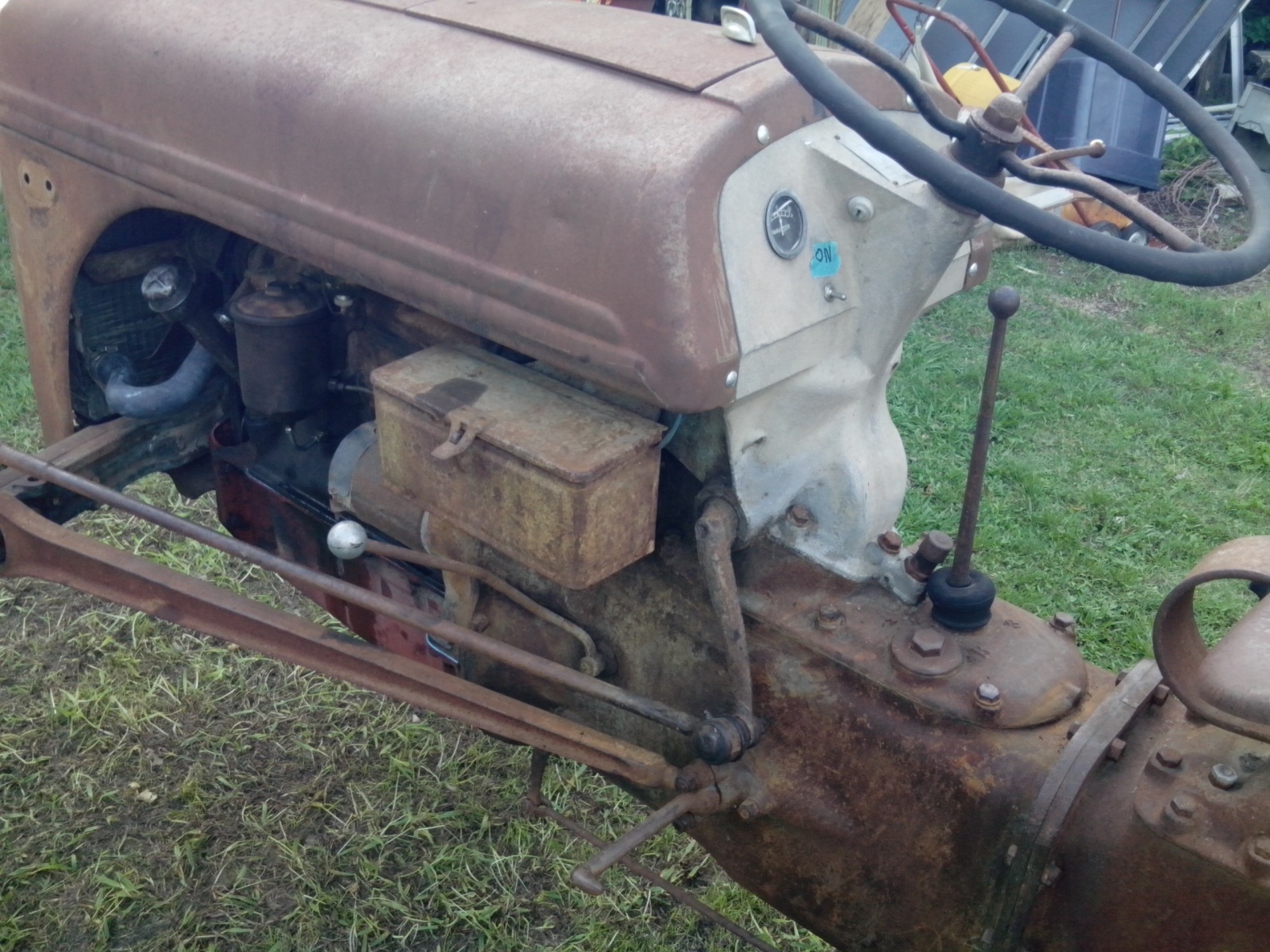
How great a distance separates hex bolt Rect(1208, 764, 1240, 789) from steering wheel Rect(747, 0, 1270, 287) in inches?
20.3

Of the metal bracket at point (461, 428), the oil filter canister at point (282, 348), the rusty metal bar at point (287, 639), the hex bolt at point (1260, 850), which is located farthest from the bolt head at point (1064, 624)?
the oil filter canister at point (282, 348)

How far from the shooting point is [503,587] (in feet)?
5.46

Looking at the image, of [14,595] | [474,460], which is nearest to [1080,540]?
[474,460]

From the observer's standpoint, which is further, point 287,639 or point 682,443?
point 287,639

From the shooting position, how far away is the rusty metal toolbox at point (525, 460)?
1.34m

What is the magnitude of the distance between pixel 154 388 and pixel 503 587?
82 centimetres

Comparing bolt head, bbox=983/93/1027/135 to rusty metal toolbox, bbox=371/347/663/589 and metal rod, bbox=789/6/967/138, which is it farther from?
rusty metal toolbox, bbox=371/347/663/589

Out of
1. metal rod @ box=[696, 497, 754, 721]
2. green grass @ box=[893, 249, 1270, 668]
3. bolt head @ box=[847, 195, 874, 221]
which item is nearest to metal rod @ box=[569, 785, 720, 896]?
metal rod @ box=[696, 497, 754, 721]

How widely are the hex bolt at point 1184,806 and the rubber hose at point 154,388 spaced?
1.69 metres

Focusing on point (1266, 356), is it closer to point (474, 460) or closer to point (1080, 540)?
point (1080, 540)

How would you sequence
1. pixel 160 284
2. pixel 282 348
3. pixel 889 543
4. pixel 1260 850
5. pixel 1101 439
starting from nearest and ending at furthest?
pixel 1260 850 → pixel 889 543 → pixel 282 348 → pixel 160 284 → pixel 1101 439

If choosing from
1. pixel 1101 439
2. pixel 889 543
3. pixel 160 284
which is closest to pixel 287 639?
pixel 160 284

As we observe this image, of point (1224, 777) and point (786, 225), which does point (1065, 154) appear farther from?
point (1224, 777)

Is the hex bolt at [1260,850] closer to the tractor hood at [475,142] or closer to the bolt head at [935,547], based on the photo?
the bolt head at [935,547]
